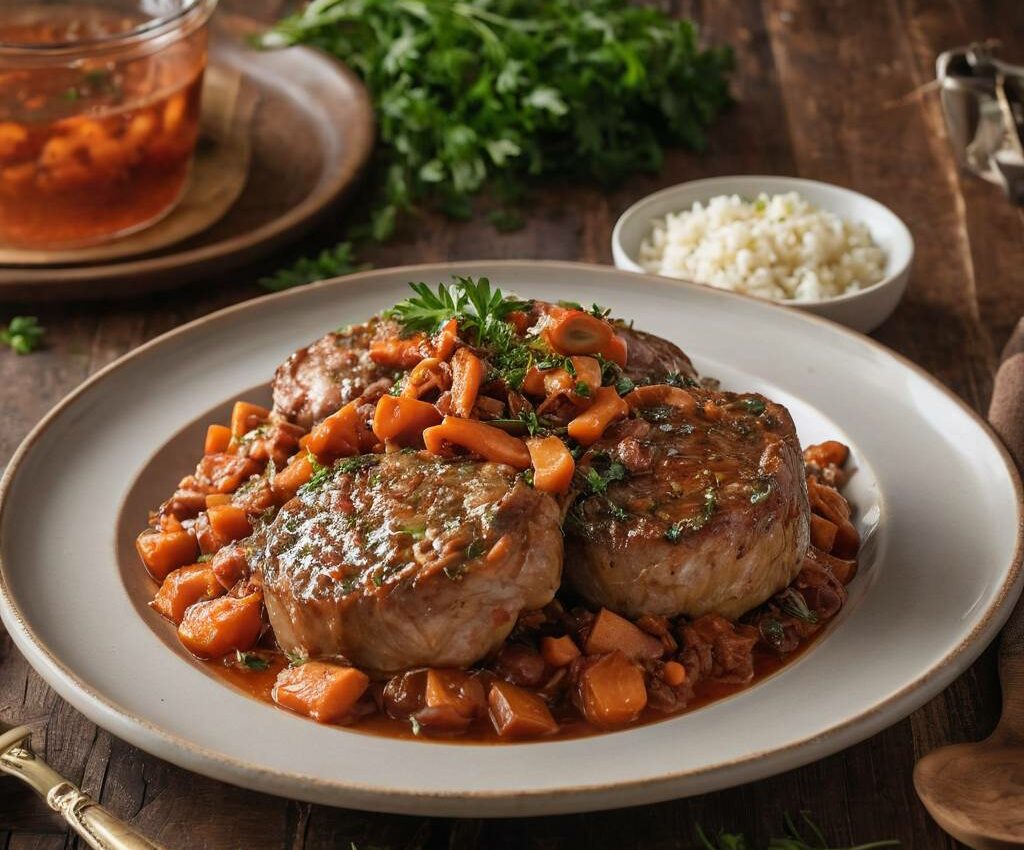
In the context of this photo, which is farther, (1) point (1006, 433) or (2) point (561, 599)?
(1) point (1006, 433)

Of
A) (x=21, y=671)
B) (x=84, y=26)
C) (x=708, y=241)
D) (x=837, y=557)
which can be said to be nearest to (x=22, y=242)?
(x=84, y=26)

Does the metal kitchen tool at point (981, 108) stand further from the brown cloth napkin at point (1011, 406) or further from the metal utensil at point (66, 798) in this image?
the metal utensil at point (66, 798)

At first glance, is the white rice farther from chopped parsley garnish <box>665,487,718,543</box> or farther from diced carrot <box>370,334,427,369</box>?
chopped parsley garnish <box>665,487,718,543</box>

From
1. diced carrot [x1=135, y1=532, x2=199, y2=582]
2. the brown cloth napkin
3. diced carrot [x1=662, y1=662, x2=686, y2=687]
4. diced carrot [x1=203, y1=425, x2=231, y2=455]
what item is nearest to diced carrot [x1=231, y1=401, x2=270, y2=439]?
diced carrot [x1=203, y1=425, x2=231, y2=455]

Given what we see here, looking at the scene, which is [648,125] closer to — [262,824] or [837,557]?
[837,557]

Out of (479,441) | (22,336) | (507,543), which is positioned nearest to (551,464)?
(479,441)

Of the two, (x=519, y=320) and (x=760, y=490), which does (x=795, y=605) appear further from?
(x=519, y=320)
